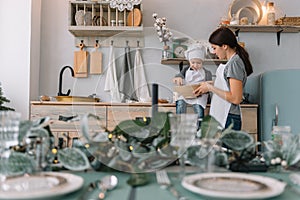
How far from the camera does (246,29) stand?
3420 mm

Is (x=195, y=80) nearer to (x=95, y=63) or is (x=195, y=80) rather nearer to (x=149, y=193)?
(x=95, y=63)

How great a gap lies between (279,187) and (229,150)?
0.30 m

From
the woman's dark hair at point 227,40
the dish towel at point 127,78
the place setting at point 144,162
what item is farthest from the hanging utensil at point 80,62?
the place setting at point 144,162

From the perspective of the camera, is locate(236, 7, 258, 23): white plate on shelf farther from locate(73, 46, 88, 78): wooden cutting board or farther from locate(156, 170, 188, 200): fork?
locate(156, 170, 188, 200): fork

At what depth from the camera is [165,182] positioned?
0.86 metres

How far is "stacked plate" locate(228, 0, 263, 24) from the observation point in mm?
3430

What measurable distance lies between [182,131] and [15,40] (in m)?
2.69

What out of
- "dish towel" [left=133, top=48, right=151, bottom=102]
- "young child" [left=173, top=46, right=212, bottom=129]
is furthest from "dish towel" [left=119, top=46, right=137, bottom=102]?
"young child" [left=173, top=46, right=212, bottom=129]

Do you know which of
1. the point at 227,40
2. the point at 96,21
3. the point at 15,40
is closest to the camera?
the point at 227,40

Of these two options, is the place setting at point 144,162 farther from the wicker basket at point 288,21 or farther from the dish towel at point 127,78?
the wicker basket at point 288,21

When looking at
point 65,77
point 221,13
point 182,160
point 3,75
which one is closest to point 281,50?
point 221,13

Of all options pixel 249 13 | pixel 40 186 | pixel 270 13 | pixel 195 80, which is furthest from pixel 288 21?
pixel 40 186

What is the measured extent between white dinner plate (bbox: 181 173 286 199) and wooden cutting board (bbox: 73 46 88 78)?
8.80ft

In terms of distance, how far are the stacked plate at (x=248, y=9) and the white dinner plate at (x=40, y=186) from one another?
2955mm
